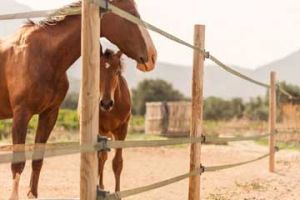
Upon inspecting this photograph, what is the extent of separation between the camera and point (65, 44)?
4.51 metres

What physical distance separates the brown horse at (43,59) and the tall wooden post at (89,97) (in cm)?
154

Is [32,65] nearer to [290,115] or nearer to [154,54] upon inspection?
[154,54]

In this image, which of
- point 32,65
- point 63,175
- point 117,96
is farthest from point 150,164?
point 32,65

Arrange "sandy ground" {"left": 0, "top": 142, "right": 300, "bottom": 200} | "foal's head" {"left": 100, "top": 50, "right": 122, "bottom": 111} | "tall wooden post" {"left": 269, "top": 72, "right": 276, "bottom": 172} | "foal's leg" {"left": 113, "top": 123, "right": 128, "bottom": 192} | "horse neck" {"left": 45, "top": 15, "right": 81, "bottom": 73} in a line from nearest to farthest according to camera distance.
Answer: "horse neck" {"left": 45, "top": 15, "right": 81, "bottom": 73} → "foal's head" {"left": 100, "top": 50, "right": 122, "bottom": 111} → "foal's leg" {"left": 113, "top": 123, "right": 128, "bottom": 192} → "sandy ground" {"left": 0, "top": 142, "right": 300, "bottom": 200} → "tall wooden post" {"left": 269, "top": 72, "right": 276, "bottom": 172}

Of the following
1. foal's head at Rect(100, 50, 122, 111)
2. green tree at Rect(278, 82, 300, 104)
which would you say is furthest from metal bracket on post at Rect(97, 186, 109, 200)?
green tree at Rect(278, 82, 300, 104)

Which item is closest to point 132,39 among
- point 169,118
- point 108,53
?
point 108,53

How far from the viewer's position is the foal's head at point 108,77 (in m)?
5.62

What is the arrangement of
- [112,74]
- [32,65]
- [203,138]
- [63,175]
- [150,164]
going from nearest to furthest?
[32,65]
[203,138]
[112,74]
[63,175]
[150,164]

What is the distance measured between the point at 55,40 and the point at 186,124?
1990cm

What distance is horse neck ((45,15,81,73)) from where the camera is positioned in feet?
14.7

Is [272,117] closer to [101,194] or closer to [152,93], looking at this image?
[101,194]

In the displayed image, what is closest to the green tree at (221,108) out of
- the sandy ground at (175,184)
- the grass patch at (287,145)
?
the grass patch at (287,145)

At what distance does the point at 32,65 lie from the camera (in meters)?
4.34

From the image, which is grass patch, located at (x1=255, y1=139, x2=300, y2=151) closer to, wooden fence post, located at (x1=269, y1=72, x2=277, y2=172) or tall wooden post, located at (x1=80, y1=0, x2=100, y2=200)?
wooden fence post, located at (x1=269, y1=72, x2=277, y2=172)
